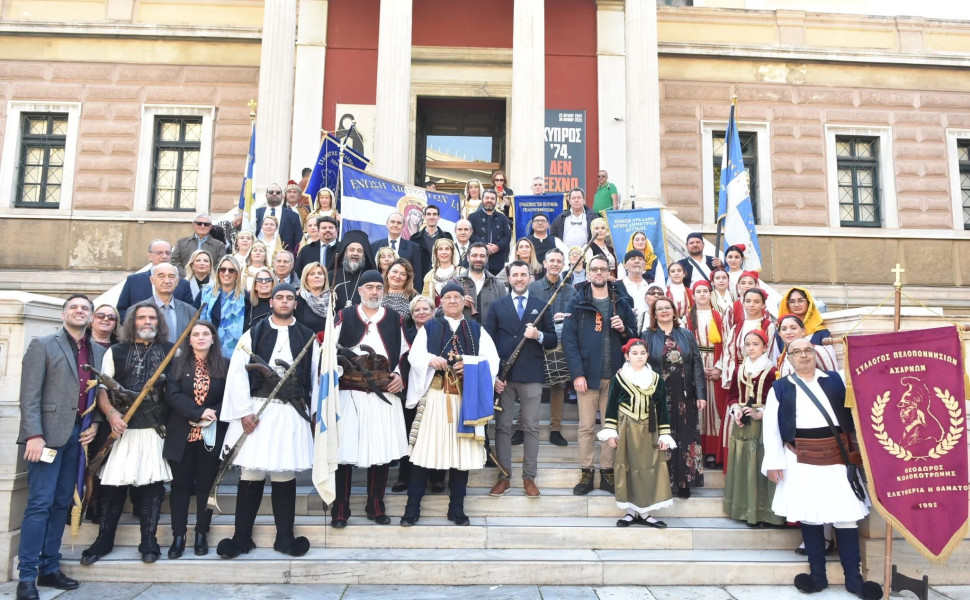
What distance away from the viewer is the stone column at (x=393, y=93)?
12.7 meters

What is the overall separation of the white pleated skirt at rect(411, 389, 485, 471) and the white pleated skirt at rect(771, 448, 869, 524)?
7.97 feet

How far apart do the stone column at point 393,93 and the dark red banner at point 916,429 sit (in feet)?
29.3

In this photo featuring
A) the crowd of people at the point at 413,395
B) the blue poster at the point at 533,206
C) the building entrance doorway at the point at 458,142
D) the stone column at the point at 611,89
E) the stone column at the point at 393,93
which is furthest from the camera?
the building entrance doorway at the point at 458,142

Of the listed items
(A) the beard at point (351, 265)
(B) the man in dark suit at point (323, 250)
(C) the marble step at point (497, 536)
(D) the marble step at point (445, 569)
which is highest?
(B) the man in dark suit at point (323, 250)

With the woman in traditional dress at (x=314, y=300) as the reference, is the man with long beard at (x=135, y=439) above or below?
below

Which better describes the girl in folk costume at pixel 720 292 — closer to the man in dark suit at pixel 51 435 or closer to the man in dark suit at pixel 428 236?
the man in dark suit at pixel 428 236

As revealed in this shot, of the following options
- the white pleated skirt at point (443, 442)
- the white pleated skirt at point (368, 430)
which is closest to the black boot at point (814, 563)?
the white pleated skirt at point (443, 442)

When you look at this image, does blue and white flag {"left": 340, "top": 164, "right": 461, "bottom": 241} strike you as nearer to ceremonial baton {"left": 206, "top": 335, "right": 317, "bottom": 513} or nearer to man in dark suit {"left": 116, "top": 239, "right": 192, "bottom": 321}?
man in dark suit {"left": 116, "top": 239, "right": 192, "bottom": 321}

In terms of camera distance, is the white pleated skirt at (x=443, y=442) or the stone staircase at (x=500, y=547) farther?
the white pleated skirt at (x=443, y=442)

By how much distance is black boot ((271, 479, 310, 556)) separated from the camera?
213 inches

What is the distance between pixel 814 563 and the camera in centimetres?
526

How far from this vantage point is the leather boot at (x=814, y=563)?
5.19 m

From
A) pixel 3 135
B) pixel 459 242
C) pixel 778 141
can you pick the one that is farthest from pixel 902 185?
pixel 3 135

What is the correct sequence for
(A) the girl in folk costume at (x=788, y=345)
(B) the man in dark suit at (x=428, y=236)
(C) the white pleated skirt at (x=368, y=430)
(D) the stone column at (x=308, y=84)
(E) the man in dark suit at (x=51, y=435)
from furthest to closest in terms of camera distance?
(D) the stone column at (x=308, y=84) < (B) the man in dark suit at (x=428, y=236) < (A) the girl in folk costume at (x=788, y=345) < (C) the white pleated skirt at (x=368, y=430) < (E) the man in dark suit at (x=51, y=435)
